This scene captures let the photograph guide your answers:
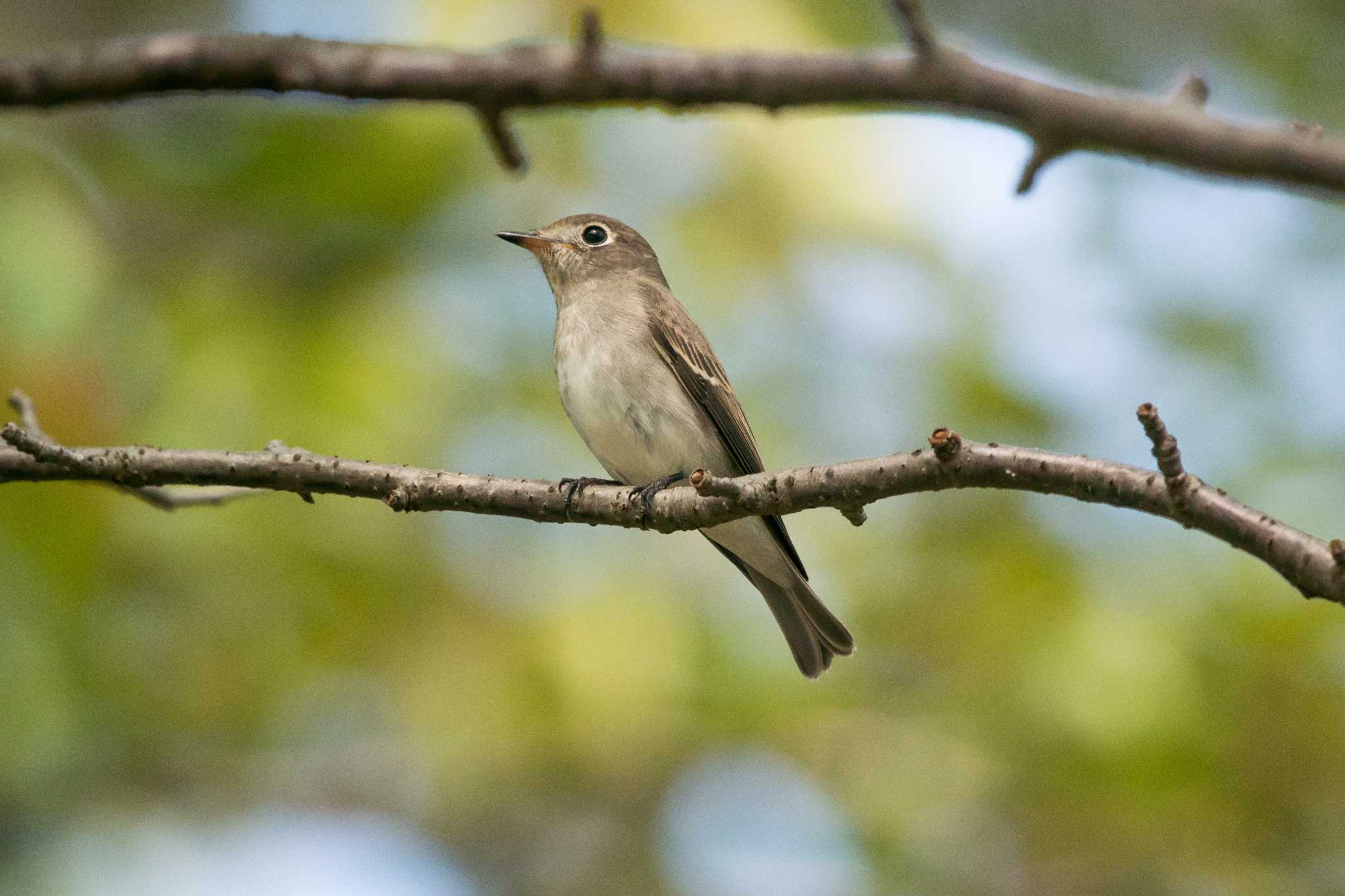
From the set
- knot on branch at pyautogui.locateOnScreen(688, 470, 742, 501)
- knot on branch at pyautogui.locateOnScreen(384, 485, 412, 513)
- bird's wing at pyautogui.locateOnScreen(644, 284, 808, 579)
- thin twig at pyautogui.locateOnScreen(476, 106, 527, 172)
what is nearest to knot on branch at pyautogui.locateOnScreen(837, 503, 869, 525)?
knot on branch at pyautogui.locateOnScreen(688, 470, 742, 501)

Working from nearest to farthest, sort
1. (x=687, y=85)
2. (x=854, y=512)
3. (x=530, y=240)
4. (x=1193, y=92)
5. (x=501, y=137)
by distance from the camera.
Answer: (x=687, y=85), (x=1193, y=92), (x=501, y=137), (x=854, y=512), (x=530, y=240)

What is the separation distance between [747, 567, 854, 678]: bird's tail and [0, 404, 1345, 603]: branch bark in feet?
6.29

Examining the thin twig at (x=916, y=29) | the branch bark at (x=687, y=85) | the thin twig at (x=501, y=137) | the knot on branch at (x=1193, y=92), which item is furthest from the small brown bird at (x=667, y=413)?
the thin twig at (x=916, y=29)

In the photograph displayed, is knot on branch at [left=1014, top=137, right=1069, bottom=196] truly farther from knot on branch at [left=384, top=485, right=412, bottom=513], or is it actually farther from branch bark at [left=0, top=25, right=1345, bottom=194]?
knot on branch at [left=384, top=485, right=412, bottom=513]

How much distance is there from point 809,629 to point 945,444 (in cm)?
328

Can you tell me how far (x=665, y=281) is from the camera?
7.59 meters

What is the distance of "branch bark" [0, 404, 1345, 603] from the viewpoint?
289 centimetres

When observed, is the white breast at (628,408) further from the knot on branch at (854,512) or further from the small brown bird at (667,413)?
the knot on branch at (854,512)

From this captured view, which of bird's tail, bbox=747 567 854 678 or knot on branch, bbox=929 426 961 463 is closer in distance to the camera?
knot on branch, bbox=929 426 961 463

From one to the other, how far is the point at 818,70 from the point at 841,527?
4662 millimetres

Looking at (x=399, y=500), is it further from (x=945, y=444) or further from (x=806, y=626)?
(x=806, y=626)

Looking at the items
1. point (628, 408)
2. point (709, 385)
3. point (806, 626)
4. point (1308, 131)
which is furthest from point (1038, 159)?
point (806, 626)

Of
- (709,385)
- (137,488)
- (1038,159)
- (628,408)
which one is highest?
(709,385)

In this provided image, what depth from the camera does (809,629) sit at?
252 inches
